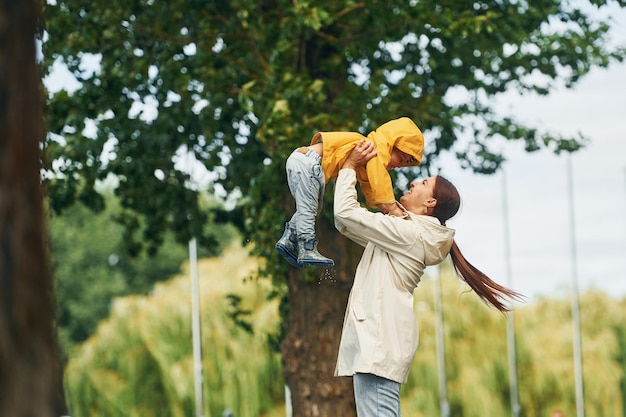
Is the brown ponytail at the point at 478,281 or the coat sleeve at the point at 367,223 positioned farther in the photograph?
the brown ponytail at the point at 478,281

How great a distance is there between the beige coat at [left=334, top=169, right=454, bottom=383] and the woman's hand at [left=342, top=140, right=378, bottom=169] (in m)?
0.08

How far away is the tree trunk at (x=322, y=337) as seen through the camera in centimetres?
1255

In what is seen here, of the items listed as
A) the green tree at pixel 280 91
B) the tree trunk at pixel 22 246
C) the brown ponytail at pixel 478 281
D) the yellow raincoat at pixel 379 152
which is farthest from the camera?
the green tree at pixel 280 91

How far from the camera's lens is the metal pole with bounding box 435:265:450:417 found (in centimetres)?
2931

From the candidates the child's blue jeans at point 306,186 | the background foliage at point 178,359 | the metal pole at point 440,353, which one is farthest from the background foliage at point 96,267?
the child's blue jeans at point 306,186

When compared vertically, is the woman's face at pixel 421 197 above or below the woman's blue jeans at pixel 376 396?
above

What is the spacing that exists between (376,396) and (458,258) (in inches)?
33.2

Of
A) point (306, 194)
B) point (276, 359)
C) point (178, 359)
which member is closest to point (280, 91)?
point (306, 194)

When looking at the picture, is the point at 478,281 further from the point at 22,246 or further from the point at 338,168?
the point at 22,246

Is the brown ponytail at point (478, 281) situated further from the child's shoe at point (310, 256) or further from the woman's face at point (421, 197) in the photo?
the child's shoe at point (310, 256)

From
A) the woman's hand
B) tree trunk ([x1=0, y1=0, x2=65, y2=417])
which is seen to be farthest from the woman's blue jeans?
tree trunk ([x1=0, y1=0, x2=65, y2=417])

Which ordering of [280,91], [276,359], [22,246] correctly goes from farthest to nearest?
[276,359], [280,91], [22,246]

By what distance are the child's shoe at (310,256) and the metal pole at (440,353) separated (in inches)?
909

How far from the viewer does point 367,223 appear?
620 cm
